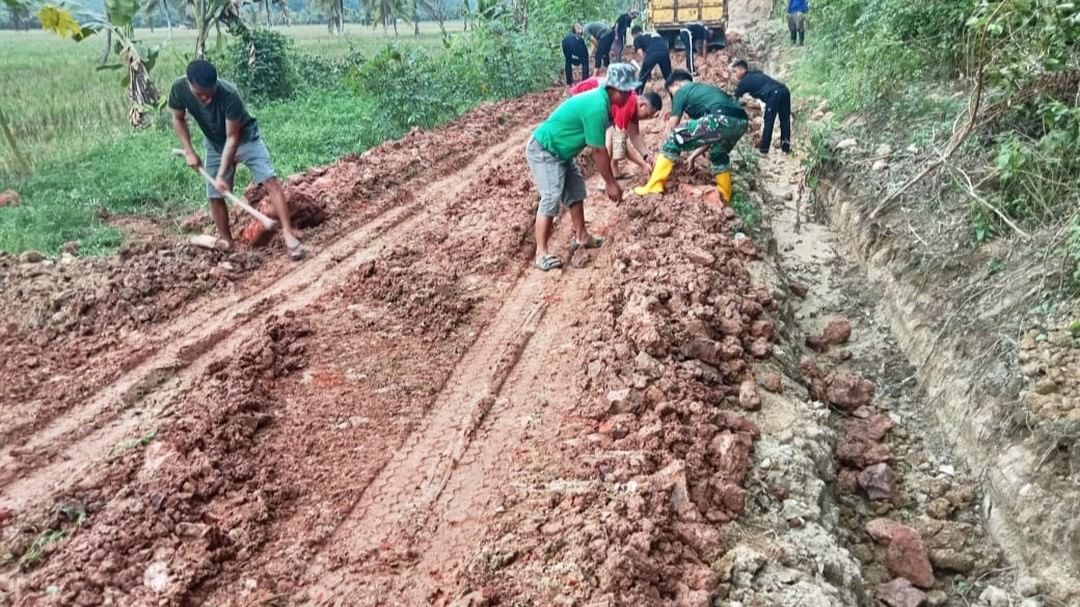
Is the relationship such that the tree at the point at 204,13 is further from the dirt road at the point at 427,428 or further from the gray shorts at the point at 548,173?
the gray shorts at the point at 548,173

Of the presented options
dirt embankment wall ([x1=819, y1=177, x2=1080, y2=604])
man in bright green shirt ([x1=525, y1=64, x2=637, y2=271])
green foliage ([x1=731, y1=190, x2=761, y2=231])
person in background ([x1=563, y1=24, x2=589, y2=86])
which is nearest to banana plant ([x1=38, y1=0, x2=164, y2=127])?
man in bright green shirt ([x1=525, y1=64, x2=637, y2=271])

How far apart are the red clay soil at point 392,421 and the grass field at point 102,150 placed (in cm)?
156

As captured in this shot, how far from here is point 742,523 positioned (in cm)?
338

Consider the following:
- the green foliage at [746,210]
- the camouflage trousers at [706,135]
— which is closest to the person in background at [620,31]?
the green foliage at [746,210]

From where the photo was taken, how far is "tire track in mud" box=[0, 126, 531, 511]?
12.2ft

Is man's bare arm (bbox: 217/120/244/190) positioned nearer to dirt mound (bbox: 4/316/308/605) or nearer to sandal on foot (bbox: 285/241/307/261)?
sandal on foot (bbox: 285/241/307/261)

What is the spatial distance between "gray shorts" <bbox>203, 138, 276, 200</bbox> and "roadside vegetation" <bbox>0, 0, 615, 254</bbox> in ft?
4.59

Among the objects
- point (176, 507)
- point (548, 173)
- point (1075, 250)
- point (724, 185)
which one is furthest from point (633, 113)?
point (176, 507)

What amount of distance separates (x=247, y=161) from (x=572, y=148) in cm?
256

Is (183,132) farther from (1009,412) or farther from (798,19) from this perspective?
(798,19)

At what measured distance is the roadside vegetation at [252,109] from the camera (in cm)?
771

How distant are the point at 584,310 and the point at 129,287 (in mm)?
3149

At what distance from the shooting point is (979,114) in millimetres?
5824

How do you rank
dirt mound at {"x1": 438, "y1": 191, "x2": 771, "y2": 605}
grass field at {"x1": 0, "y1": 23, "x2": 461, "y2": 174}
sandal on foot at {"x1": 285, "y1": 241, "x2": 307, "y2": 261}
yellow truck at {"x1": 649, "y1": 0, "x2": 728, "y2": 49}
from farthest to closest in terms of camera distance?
yellow truck at {"x1": 649, "y1": 0, "x2": 728, "y2": 49}, grass field at {"x1": 0, "y1": 23, "x2": 461, "y2": 174}, sandal on foot at {"x1": 285, "y1": 241, "x2": 307, "y2": 261}, dirt mound at {"x1": 438, "y1": 191, "x2": 771, "y2": 605}
